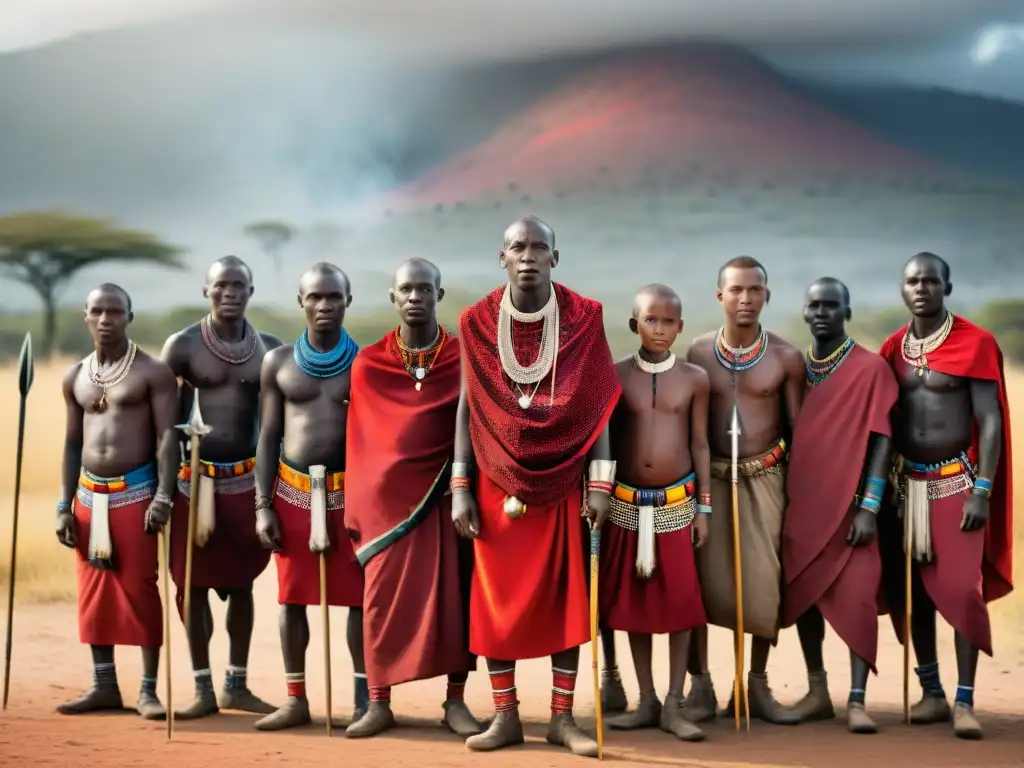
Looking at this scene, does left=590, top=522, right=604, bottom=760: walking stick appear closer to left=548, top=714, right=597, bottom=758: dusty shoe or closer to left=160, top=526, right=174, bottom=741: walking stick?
left=548, top=714, right=597, bottom=758: dusty shoe

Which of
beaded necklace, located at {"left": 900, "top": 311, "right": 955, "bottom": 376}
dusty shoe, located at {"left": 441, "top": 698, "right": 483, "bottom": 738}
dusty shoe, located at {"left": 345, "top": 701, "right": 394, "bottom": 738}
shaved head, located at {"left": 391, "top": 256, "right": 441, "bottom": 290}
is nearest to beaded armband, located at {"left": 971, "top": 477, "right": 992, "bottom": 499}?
beaded necklace, located at {"left": 900, "top": 311, "right": 955, "bottom": 376}

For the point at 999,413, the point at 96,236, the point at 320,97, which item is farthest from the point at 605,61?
the point at 999,413

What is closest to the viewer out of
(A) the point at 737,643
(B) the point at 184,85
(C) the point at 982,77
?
(A) the point at 737,643

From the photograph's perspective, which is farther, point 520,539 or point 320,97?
point 320,97

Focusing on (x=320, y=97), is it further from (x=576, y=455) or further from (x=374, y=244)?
(x=576, y=455)

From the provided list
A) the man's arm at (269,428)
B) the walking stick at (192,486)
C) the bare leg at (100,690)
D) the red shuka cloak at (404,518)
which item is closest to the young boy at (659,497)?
the red shuka cloak at (404,518)

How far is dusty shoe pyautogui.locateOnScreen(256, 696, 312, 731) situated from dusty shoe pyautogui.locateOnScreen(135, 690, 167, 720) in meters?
0.54

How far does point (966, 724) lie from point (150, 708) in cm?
421

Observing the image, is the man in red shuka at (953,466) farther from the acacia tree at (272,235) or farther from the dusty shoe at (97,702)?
the acacia tree at (272,235)

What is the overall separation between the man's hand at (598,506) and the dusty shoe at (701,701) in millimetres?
1248

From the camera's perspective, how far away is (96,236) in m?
26.4

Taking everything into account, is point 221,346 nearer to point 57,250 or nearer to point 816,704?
point 816,704

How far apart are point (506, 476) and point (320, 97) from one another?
72.2 ft

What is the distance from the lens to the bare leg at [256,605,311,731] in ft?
22.9
